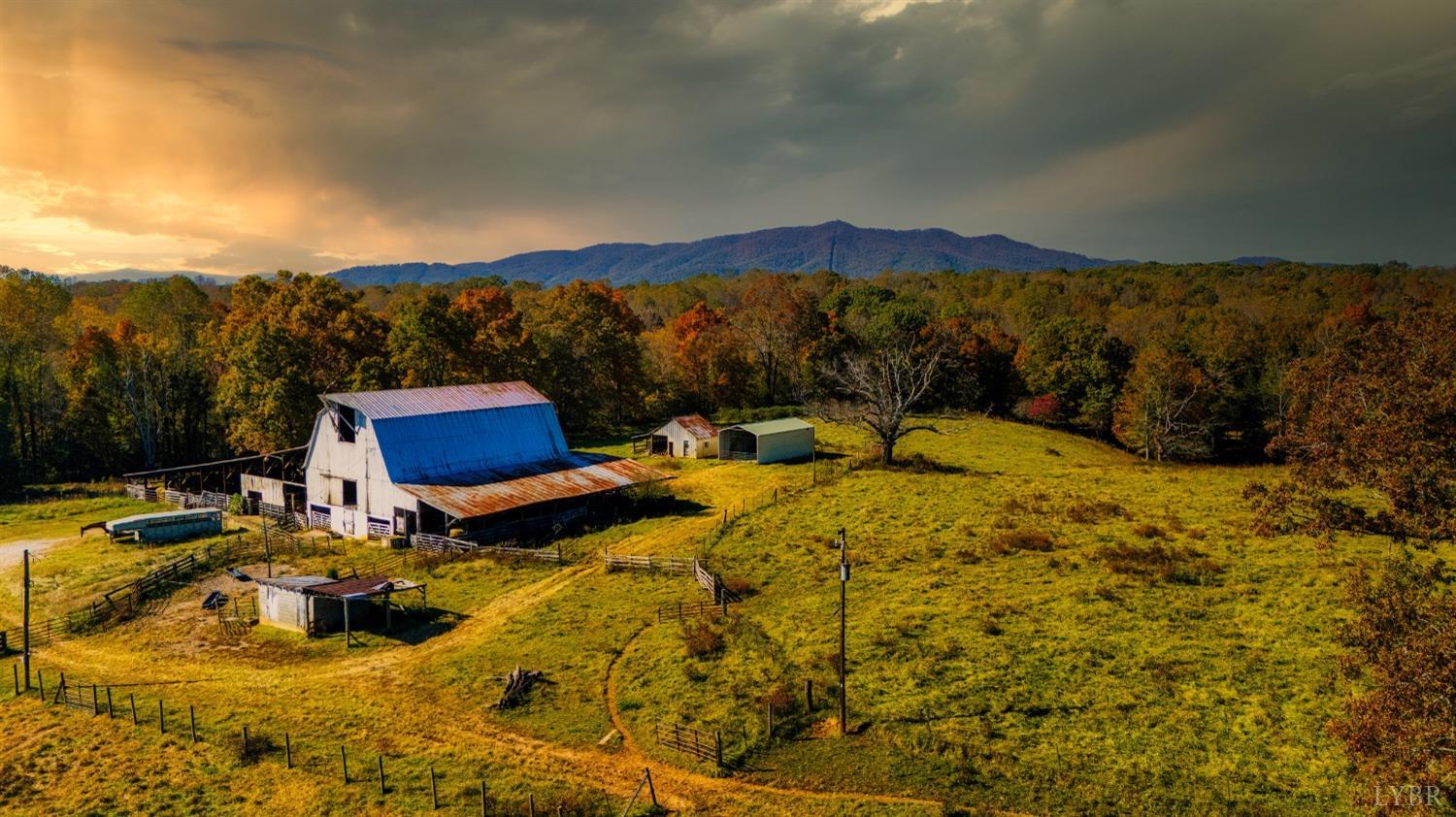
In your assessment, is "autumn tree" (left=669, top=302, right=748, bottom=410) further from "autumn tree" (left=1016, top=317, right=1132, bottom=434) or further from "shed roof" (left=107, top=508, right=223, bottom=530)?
"shed roof" (left=107, top=508, right=223, bottom=530)

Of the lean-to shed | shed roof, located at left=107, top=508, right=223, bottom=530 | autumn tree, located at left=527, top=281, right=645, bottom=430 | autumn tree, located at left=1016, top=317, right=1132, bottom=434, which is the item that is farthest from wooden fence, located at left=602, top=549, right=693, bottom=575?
autumn tree, located at left=1016, top=317, right=1132, bottom=434

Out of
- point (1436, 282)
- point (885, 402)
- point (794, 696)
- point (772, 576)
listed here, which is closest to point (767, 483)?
point (885, 402)

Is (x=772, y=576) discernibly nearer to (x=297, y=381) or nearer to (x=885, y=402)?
(x=885, y=402)

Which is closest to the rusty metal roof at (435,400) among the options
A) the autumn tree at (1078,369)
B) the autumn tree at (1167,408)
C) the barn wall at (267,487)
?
the barn wall at (267,487)

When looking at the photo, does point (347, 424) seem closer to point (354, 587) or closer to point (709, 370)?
point (354, 587)

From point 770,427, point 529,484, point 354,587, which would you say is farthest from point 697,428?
point 354,587

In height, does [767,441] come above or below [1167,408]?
below
